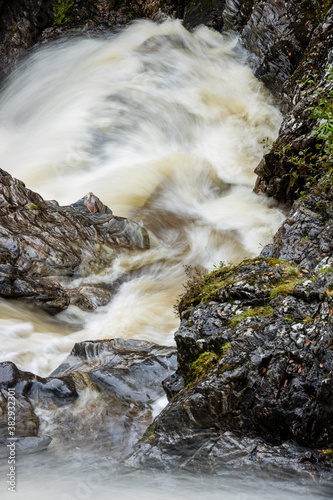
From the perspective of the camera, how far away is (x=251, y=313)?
409 centimetres

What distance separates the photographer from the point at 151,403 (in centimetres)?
496

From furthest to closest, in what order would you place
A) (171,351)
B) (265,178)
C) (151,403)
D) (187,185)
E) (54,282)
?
(187,185) → (265,178) → (54,282) → (171,351) → (151,403)

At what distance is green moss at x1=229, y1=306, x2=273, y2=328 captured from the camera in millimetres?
4012

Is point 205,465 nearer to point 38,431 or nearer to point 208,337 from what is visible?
point 208,337

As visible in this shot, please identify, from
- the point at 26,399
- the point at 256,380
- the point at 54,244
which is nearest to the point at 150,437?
the point at 256,380

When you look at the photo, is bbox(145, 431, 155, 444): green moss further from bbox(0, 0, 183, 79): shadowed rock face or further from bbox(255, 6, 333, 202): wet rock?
bbox(0, 0, 183, 79): shadowed rock face

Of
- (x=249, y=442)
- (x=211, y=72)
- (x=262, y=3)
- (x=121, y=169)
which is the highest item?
(x=262, y=3)

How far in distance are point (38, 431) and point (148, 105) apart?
1005cm

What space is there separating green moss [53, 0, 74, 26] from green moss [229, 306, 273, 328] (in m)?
16.6

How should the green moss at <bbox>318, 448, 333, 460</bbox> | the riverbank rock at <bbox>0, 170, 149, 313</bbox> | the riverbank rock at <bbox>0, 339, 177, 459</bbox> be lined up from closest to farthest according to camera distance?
the green moss at <bbox>318, 448, 333, 460</bbox> < the riverbank rock at <bbox>0, 339, 177, 459</bbox> < the riverbank rock at <bbox>0, 170, 149, 313</bbox>

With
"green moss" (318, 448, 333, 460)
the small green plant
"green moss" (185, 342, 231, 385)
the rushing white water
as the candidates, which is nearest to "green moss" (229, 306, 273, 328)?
"green moss" (185, 342, 231, 385)

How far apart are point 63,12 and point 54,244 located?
13.0m

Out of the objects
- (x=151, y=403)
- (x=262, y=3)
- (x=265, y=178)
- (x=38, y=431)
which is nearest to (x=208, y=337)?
(x=151, y=403)

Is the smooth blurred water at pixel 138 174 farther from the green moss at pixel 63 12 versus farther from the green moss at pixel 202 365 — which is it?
the green moss at pixel 63 12
